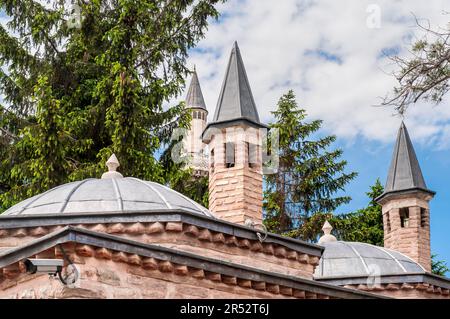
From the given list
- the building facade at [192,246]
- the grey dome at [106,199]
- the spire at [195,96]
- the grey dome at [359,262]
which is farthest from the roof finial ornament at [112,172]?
the spire at [195,96]

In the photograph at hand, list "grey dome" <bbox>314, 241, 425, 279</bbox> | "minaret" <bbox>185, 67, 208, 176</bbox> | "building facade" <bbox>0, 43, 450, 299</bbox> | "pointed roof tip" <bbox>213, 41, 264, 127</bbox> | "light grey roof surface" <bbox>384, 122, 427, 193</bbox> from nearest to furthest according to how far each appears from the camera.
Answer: "building facade" <bbox>0, 43, 450, 299</bbox> < "pointed roof tip" <bbox>213, 41, 264, 127</bbox> < "grey dome" <bbox>314, 241, 425, 279</bbox> < "light grey roof surface" <bbox>384, 122, 427, 193</bbox> < "minaret" <bbox>185, 67, 208, 176</bbox>

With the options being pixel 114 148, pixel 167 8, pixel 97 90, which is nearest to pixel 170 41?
pixel 167 8

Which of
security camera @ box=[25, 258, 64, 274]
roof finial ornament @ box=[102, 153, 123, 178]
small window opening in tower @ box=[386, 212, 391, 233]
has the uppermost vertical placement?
small window opening in tower @ box=[386, 212, 391, 233]

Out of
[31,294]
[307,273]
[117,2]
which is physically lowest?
[31,294]

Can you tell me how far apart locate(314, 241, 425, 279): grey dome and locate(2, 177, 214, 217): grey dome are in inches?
202

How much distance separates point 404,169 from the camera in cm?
2122

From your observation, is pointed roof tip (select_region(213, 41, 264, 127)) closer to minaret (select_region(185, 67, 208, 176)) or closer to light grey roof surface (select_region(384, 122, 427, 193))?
light grey roof surface (select_region(384, 122, 427, 193))

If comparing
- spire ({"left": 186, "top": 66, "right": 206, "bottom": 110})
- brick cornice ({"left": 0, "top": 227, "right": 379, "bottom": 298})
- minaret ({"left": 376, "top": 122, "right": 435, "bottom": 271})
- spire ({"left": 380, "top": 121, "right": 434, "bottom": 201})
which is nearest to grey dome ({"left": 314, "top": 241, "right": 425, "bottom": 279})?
minaret ({"left": 376, "top": 122, "right": 435, "bottom": 271})

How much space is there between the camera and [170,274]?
8.80 meters

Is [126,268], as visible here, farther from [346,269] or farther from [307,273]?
[346,269]

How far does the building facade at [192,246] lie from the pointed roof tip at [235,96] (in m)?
0.03

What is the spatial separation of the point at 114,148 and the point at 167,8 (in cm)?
599

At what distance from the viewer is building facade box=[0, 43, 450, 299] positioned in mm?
8164

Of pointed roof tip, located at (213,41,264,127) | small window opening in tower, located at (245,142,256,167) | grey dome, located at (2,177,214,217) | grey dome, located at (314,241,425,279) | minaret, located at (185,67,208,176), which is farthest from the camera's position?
minaret, located at (185,67,208,176)
